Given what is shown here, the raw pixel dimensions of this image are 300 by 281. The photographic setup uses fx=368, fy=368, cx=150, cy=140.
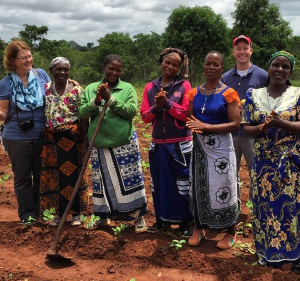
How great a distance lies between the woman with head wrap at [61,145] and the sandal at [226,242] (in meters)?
1.54

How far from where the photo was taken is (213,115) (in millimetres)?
3191

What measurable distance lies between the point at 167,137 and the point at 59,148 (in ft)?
3.84

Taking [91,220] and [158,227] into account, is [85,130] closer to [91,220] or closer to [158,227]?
[91,220]

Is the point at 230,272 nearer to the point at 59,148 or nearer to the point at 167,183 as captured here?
the point at 167,183

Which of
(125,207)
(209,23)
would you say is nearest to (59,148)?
(125,207)

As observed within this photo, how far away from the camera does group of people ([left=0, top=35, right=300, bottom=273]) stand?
2859 millimetres

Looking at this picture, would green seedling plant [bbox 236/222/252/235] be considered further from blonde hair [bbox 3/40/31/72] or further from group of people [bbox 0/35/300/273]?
blonde hair [bbox 3/40/31/72]

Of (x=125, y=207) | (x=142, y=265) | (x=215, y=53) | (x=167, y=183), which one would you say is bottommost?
(x=142, y=265)

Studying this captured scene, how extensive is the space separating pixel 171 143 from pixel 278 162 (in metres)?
1.05

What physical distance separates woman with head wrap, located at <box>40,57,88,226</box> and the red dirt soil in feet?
0.99

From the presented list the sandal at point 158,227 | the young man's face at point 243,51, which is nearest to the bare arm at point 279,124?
the young man's face at point 243,51

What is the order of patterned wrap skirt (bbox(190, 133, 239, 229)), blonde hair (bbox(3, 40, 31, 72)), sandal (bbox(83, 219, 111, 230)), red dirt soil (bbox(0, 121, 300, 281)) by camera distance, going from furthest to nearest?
sandal (bbox(83, 219, 111, 230)) < blonde hair (bbox(3, 40, 31, 72)) < patterned wrap skirt (bbox(190, 133, 239, 229)) < red dirt soil (bbox(0, 121, 300, 281))

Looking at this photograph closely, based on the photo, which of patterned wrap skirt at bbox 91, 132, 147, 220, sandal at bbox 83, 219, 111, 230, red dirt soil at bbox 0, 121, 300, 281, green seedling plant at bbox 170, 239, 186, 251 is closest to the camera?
red dirt soil at bbox 0, 121, 300, 281

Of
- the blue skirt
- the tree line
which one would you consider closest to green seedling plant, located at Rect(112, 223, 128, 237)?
the blue skirt
